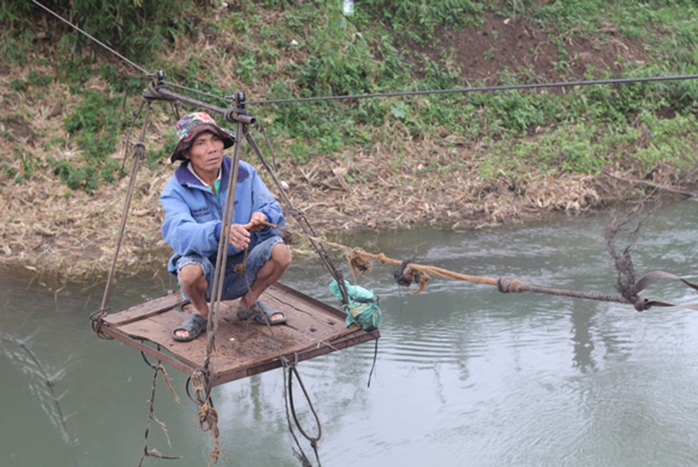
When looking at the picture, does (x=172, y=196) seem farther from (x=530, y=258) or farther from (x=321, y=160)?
(x=321, y=160)

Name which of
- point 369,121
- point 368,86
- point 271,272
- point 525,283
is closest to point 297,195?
point 369,121

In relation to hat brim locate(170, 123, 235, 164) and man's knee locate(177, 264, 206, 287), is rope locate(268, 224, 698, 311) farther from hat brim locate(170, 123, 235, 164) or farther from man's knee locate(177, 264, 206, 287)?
hat brim locate(170, 123, 235, 164)

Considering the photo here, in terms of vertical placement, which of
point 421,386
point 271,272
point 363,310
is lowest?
point 421,386

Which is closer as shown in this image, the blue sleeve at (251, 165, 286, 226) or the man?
the man

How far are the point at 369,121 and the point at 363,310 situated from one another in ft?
16.6

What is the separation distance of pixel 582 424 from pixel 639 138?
4.58 m

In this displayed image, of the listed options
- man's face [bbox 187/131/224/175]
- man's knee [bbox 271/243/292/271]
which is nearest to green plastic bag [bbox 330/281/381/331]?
man's knee [bbox 271/243/292/271]

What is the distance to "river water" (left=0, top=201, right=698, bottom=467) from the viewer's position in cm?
400

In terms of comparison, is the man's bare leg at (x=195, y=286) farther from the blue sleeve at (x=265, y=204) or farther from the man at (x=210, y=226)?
the blue sleeve at (x=265, y=204)

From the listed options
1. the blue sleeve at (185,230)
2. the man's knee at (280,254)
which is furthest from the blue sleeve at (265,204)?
the blue sleeve at (185,230)

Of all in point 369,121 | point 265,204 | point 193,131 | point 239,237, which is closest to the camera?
point 239,237

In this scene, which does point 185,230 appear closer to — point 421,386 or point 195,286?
point 195,286

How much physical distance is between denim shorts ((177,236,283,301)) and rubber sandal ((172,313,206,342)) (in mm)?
94

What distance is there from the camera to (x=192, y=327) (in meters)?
3.45
